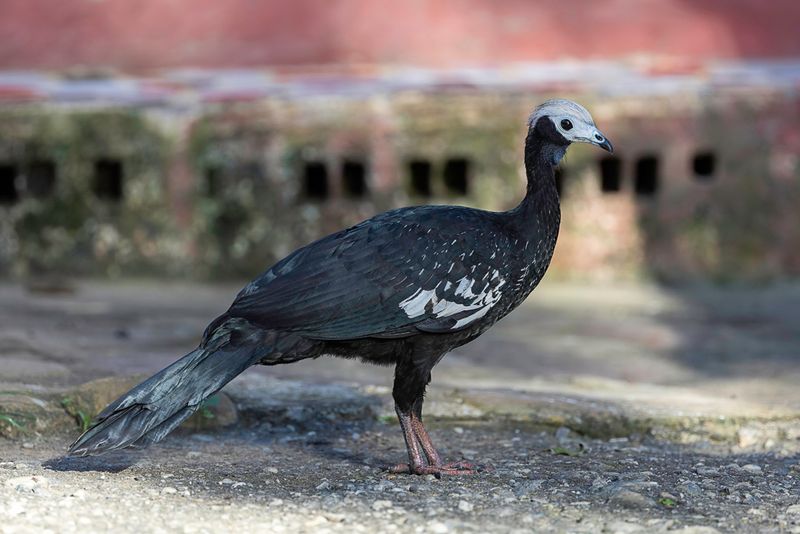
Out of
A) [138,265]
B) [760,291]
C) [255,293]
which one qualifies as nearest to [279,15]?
[138,265]

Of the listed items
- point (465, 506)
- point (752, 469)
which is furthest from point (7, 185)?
point (752, 469)

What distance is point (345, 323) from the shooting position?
4.51 m

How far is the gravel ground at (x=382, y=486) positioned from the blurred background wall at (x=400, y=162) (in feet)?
12.6

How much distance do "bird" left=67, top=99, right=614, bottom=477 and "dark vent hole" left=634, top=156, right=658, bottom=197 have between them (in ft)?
14.8

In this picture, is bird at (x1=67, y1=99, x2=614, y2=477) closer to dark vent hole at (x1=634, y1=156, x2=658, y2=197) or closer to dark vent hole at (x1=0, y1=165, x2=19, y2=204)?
dark vent hole at (x1=634, y1=156, x2=658, y2=197)

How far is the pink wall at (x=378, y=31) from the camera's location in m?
9.37

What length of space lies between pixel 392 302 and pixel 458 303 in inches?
9.3

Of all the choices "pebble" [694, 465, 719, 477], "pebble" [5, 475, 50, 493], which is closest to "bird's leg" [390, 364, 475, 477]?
"pebble" [694, 465, 719, 477]

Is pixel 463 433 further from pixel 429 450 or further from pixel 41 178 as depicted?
pixel 41 178

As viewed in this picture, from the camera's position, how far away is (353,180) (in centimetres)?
934

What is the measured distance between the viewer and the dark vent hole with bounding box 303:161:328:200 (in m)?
9.23

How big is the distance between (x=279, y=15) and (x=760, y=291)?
3917 mm

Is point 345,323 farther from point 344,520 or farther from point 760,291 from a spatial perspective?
point 760,291

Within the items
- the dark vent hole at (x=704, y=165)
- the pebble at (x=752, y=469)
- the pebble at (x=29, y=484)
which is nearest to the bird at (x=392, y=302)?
the pebble at (x=29, y=484)
